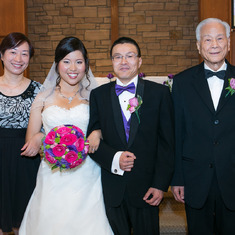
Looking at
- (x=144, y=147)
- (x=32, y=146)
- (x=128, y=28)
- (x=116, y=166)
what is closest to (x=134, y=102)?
(x=144, y=147)

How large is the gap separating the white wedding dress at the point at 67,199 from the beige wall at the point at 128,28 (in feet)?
15.0

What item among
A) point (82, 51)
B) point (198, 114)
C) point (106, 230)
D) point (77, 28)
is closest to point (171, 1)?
point (77, 28)

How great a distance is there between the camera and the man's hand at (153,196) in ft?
7.31

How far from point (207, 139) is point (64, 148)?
99 cm

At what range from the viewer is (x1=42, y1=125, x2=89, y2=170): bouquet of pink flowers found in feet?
7.25

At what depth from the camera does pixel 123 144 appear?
89.4 inches

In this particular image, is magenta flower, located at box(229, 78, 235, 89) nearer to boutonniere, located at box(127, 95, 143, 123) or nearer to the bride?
boutonniere, located at box(127, 95, 143, 123)

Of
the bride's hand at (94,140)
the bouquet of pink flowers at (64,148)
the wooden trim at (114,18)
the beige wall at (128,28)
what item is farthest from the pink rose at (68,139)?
the wooden trim at (114,18)

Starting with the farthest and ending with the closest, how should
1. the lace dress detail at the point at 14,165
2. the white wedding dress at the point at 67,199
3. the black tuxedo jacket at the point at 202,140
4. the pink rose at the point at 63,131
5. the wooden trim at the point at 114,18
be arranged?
the wooden trim at the point at 114,18
the lace dress detail at the point at 14,165
the white wedding dress at the point at 67,199
the pink rose at the point at 63,131
the black tuxedo jacket at the point at 202,140

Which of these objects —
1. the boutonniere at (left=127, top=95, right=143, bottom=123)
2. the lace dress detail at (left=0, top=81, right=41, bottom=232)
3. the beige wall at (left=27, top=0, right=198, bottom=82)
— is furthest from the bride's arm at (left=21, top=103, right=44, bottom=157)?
the beige wall at (left=27, top=0, right=198, bottom=82)

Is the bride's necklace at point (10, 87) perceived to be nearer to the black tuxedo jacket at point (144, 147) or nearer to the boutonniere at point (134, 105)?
the black tuxedo jacket at point (144, 147)

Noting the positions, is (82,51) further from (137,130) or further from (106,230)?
(106,230)

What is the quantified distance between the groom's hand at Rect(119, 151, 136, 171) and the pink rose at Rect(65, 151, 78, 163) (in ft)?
1.04

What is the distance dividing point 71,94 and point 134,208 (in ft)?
3.75
